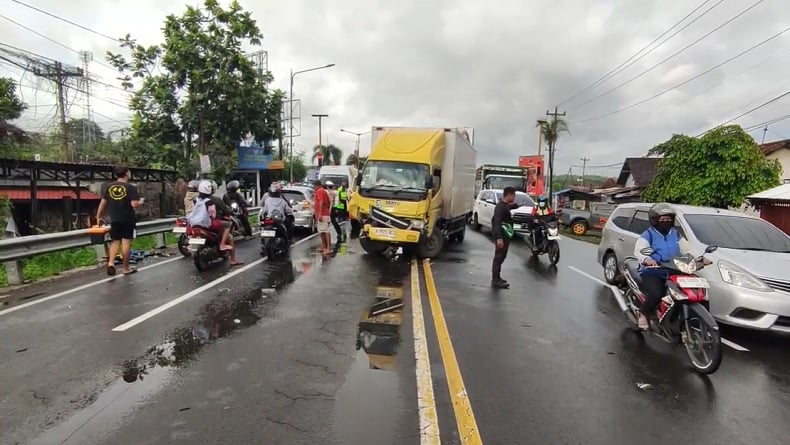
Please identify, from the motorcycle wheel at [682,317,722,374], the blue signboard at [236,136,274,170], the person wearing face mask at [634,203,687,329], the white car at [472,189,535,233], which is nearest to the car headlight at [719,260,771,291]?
the person wearing face mask at [634,203,687,329]

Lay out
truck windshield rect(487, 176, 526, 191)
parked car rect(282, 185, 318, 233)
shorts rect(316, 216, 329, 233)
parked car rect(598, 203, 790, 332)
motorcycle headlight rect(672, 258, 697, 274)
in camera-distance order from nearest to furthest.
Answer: motorcycle headlight rect(672, 258, 697, 274) → parked car rect(598, 203, 790, 332) → shorts rect(316, 216, 329, 233) → parked car rect(282, 185, 318, 233) → truck windshield rect(487, 176, 526, 191)

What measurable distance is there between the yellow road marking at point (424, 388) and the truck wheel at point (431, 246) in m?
4.94

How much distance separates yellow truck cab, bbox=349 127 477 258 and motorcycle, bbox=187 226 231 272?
129 inches

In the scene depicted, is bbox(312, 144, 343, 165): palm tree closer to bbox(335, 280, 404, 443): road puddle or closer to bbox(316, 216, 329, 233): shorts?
bbox(316, 216, 329, 233): shorts

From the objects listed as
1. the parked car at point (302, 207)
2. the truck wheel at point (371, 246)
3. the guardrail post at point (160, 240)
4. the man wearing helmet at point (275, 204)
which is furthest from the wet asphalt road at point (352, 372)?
the parked car at point (302, 207)

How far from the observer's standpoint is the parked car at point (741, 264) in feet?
18.7

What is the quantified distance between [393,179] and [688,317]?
25.5ft

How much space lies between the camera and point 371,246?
11.9m

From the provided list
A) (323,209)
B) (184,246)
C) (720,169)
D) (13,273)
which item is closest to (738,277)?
(323,209)

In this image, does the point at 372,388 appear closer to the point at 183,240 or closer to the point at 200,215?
the point at 200,215

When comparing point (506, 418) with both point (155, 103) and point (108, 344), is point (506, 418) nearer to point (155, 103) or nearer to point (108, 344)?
point (108, 344)

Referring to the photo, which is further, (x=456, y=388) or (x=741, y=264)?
(x=741, y=264)

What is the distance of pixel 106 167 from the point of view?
17.6m

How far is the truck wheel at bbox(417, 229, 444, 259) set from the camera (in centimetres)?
1184
